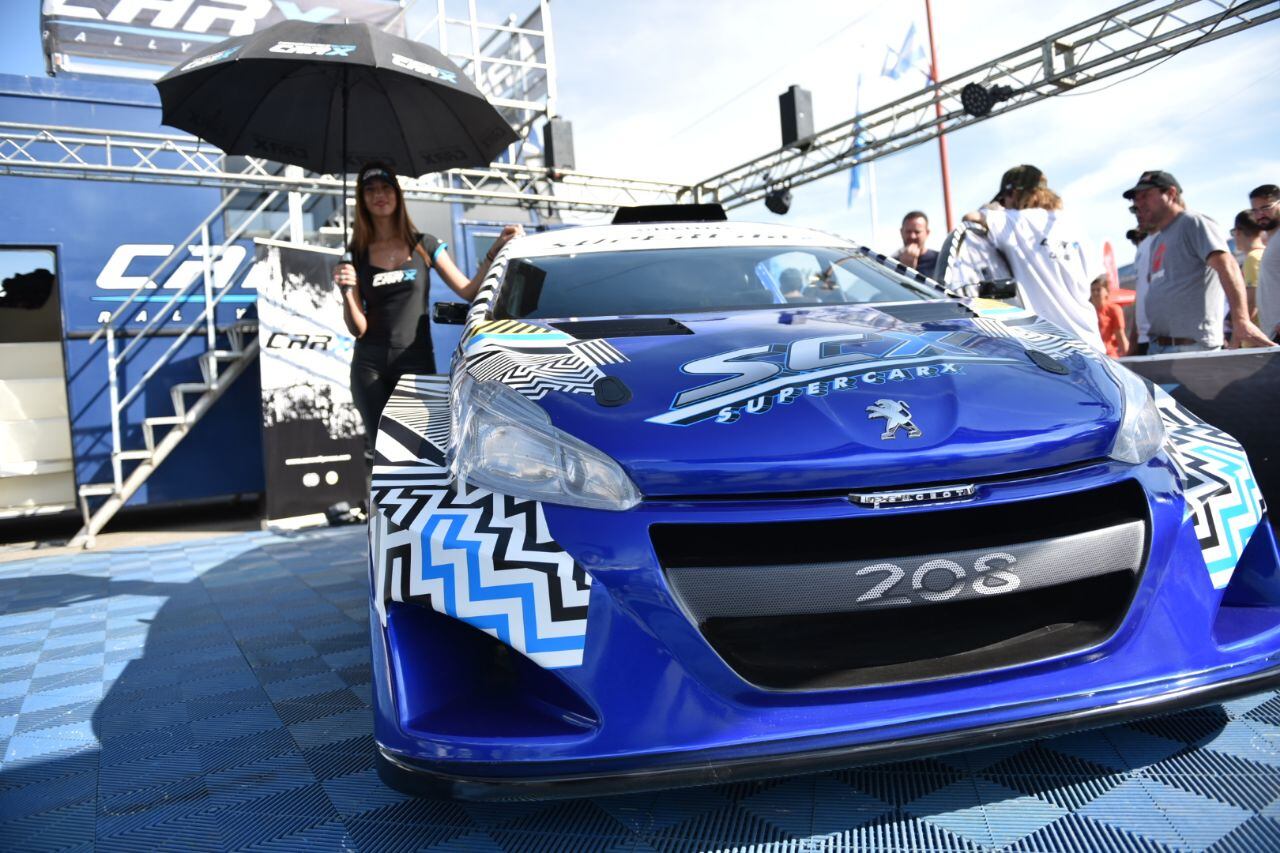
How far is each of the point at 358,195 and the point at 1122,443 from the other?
112 inches

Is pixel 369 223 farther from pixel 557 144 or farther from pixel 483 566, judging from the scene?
pixel 557 144

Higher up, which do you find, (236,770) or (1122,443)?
(1122,443)

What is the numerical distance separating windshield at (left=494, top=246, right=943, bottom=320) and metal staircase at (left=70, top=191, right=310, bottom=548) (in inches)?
226

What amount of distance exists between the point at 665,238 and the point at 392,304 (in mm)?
1215

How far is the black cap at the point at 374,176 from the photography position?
3129 millimetres

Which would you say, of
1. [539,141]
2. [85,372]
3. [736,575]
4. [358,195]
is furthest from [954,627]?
[539,141]

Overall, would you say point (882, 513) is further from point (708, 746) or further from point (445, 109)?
point (445, 109)

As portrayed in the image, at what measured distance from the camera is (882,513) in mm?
1255

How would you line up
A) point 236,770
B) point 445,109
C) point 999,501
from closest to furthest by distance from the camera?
point 999,501 < point 236,770 < point 445,109

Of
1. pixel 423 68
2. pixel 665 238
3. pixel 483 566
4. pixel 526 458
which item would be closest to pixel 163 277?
pixel 423 68

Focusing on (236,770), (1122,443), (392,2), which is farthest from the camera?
(392,2)

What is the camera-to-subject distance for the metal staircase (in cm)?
675

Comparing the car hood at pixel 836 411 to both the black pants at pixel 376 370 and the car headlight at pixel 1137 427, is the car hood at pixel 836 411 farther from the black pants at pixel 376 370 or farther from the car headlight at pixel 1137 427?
the black pants at pixel 376 370

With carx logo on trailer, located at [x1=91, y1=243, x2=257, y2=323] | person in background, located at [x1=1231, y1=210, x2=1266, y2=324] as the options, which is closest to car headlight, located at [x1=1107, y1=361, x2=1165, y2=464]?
person in background, located at [x1=1231, y1=210, x2=1266, y2=324]
